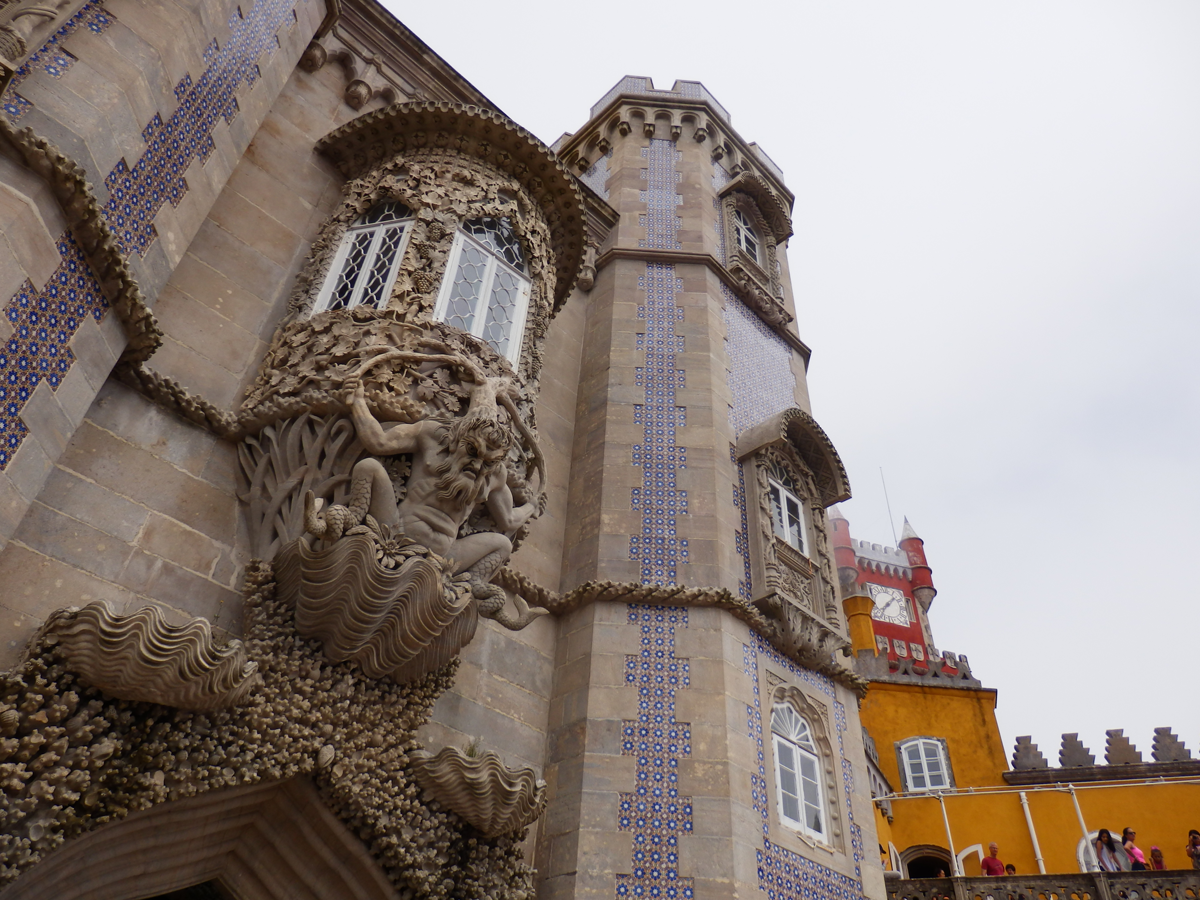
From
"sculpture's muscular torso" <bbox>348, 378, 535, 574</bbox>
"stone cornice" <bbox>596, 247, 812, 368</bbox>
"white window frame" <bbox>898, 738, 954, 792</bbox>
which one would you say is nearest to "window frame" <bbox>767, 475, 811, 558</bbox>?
"stone cornice" <bbox>596, 247, 812, 368</bbox>

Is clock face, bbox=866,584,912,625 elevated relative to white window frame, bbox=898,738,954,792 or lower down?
elevated

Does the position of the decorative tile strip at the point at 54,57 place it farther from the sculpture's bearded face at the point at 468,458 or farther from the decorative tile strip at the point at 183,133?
the sculpture's bearded face at the point at 468,458

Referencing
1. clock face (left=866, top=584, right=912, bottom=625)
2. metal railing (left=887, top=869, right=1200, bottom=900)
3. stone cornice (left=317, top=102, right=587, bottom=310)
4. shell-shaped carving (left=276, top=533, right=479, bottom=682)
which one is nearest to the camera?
shell-shaped carving (left=276, top=533, right=479, bottom=682)

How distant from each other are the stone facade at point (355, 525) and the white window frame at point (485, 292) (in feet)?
0.15

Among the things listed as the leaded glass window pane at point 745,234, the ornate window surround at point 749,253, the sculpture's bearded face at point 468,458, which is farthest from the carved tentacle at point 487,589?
the leaded glass window pane at point 745,234

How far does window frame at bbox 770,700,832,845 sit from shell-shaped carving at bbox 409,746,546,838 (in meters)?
2.63

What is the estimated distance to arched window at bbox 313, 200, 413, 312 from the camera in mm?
7363

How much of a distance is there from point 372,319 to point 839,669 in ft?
19.8

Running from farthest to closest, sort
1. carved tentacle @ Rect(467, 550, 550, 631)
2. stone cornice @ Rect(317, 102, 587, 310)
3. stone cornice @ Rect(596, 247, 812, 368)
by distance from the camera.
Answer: stone cornice @ Rect(596, 247, 812, 368) < stone cornice @ Rect(317, 102, 587, 310) < carved tentacle @ Rect(467, 550, 550, 631)

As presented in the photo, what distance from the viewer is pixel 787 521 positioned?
991 centimetres

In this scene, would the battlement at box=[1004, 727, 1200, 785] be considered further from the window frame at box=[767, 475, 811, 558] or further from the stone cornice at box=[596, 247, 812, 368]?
the stone cornice at box=[596, 247, 812, 368]

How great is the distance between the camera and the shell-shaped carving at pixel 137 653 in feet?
14.5

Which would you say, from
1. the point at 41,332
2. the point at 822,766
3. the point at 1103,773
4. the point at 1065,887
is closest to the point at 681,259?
the point at 822,766

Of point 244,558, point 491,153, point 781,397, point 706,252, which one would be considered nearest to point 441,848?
point 244,558
